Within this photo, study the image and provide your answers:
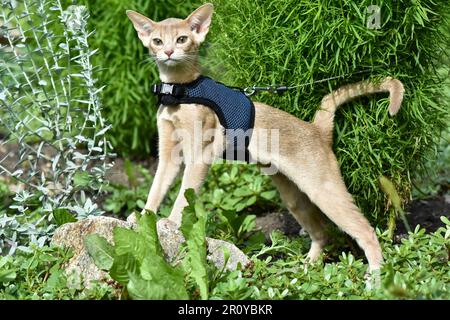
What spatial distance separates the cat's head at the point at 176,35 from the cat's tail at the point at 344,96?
30.4 inches

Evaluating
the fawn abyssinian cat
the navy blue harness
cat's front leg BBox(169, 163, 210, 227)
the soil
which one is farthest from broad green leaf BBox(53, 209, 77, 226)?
the soil

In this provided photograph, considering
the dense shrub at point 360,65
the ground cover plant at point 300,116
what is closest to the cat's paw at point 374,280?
the ground cover plant at point 300,116

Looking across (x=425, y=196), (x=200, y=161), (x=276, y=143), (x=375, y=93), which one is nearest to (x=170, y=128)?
(x=200, y=161)

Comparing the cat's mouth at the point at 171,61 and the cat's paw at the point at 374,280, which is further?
the cat's mouth at the point at 171,61

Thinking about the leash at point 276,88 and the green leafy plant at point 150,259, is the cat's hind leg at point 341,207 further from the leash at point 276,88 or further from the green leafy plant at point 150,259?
the green leafy plant at point 150,259

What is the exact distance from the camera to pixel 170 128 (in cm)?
408

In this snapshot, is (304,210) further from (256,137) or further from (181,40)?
(181,40)

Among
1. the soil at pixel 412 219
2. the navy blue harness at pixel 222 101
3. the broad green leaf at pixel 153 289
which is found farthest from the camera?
the soil at pixel 412 219

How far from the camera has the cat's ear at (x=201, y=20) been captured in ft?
13.3

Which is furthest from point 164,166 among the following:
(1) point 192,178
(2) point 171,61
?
(2) point 171,61

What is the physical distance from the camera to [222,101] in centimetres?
397

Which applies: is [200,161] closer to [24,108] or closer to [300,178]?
[300,178]

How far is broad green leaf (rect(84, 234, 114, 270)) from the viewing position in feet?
11.1
